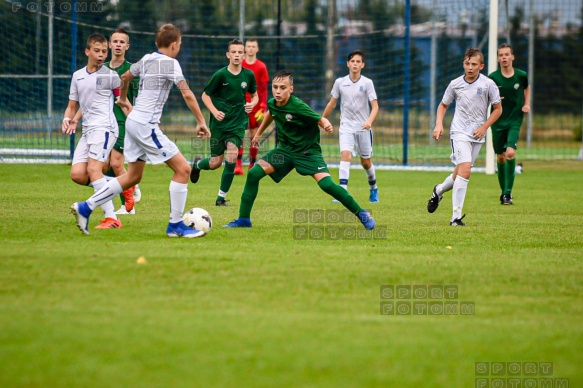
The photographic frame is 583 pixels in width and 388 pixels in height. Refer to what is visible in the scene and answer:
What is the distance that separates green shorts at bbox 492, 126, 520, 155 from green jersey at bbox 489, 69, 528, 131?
0.07 metres

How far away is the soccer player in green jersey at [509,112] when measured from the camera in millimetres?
13494

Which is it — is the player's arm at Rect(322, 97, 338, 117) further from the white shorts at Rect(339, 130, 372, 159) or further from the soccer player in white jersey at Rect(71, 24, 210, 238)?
the soccer player in white jersey at Rect(71, 24, 210, 238)

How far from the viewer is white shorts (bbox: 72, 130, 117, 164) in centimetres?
→ 916

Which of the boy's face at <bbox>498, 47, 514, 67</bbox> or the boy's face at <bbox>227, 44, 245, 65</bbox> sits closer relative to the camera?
the boy's face at <bbox>227, 44, 245, 65</bbox>

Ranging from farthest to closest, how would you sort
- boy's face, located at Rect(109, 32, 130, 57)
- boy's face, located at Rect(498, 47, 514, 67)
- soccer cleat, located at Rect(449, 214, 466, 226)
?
boy's face, located at Rect(498, 47, 514, 67) < boy's face, located at Rect(109, 32, 130, 57) < soccer cleat, located at Rect(449, 214, 466, 226)

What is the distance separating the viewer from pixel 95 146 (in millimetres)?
9156

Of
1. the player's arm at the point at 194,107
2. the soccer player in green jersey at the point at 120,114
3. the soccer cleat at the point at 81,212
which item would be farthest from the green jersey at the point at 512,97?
the soccer cleat at the point at 81,212

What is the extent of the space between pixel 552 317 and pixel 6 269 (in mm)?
3988

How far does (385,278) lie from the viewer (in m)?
6.64

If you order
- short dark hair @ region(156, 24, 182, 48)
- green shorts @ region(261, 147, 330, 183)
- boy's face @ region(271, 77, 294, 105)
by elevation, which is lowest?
green shorts @ region(261, 147, 330, 183)

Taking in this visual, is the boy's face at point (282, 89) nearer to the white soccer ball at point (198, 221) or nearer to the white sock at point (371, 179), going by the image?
the white soccer ball at point (198, 221)

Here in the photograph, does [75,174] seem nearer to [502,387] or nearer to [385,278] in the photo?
[385,278]

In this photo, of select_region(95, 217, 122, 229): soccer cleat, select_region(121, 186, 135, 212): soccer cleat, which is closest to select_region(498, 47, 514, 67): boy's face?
select_region(121, 186, 135, 212): soccer cleat

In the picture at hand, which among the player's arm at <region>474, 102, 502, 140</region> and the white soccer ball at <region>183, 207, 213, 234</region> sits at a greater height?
the player's arm at <region>474, 102, 502, 140</region>
